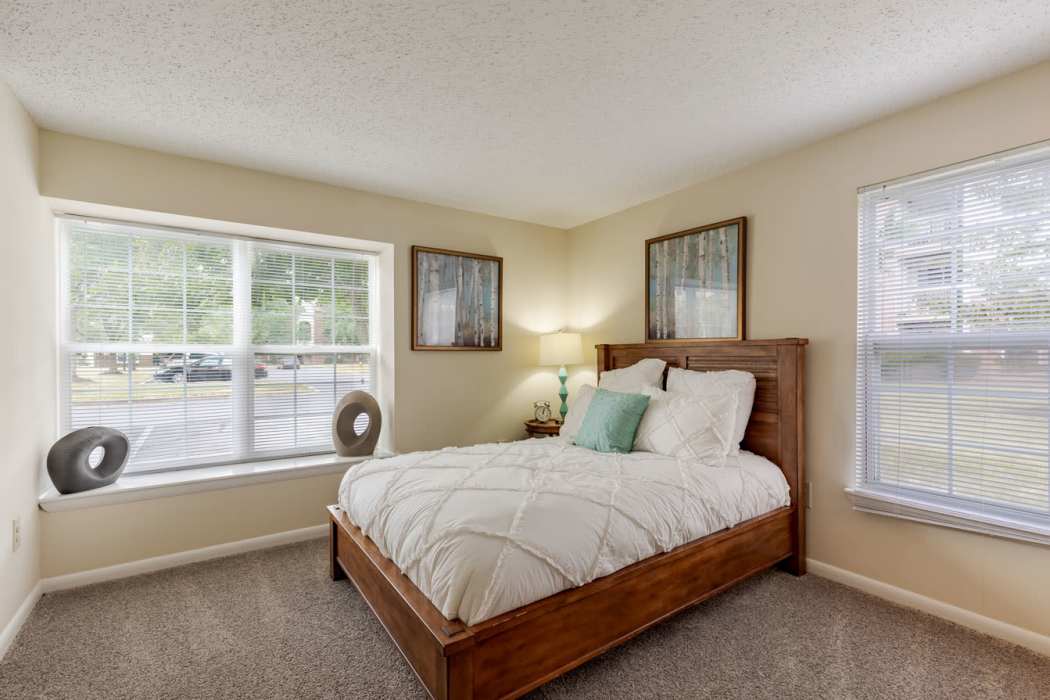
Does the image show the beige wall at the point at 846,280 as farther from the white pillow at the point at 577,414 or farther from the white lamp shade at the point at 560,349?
the white lamp shade at the point at 560,349

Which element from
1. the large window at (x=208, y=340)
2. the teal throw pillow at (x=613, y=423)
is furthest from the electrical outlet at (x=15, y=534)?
the teal throw pillow at (x=613, y=423)

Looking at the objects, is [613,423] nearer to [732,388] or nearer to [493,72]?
[732,388]

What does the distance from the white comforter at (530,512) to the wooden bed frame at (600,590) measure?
5 cm

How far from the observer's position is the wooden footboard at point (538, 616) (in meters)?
1.46

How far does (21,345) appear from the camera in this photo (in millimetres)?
2248

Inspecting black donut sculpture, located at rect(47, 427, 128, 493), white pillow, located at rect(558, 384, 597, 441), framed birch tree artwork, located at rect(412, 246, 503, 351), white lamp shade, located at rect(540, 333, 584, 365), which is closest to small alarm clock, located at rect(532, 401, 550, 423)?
white lamp shade, located at rect(540, 333, 584, 365)

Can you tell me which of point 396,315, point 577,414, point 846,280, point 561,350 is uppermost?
point 846,280

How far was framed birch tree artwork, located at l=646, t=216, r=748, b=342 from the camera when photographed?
3053 millimetres

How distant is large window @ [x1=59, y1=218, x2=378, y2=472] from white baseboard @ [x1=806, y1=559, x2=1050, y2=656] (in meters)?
3.20

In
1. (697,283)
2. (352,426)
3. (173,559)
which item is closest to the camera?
(173,559)

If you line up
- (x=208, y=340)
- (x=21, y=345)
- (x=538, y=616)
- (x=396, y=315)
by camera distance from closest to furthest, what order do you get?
(x=538, y=616) < (x=21, y=345) < (x=208, y=340) < (x=396, y=315)

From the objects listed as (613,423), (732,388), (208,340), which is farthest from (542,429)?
(208,340)

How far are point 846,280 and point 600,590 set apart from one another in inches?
80.0

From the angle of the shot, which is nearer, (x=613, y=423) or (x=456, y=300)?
(x=613, y=423)
